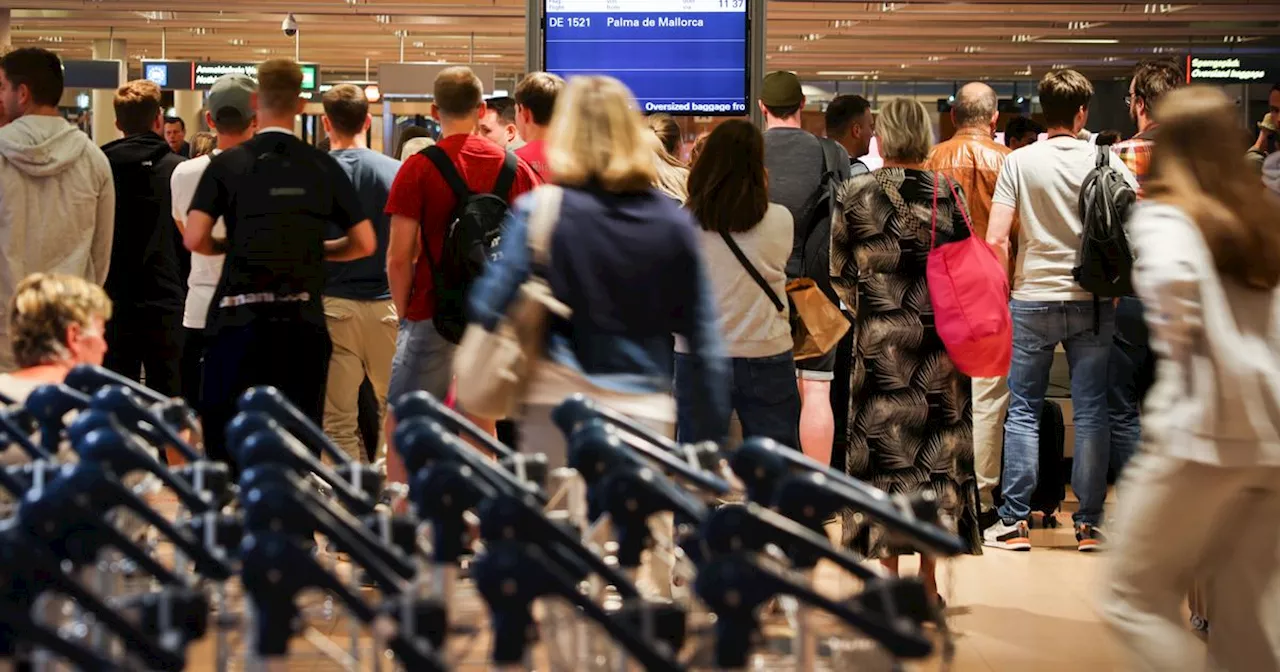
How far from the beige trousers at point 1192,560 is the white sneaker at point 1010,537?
10.1ft

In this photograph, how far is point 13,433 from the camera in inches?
124

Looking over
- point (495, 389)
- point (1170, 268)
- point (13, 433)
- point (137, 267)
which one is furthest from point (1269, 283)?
point (137, 267)

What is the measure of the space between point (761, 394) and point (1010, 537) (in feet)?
6.18

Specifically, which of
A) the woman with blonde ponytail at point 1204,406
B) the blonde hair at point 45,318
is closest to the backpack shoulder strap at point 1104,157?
the woman with blonde ponytail at point 1204,406

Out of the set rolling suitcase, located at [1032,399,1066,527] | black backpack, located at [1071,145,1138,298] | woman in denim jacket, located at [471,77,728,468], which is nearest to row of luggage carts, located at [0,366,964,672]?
woman in denim jacket, located at [471,77,728,468]

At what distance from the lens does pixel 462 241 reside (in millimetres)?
5211

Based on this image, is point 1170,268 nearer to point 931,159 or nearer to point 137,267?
point 931,159

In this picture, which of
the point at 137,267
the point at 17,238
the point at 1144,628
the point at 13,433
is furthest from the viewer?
the point at 137,267

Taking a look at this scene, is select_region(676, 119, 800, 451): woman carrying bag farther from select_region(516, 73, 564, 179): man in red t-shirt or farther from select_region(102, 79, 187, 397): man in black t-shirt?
select_region(102, 79, 187, 397): man in black t-shirt

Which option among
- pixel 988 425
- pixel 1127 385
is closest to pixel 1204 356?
pixel 988 425

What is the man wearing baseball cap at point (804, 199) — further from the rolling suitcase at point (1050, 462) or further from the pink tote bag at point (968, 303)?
the rolling suitcase at point (1050, 462)

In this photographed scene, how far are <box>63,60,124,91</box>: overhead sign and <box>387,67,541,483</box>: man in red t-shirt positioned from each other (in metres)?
14.7

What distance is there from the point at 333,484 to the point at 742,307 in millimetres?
2460

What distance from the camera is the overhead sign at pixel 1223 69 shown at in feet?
63.5
